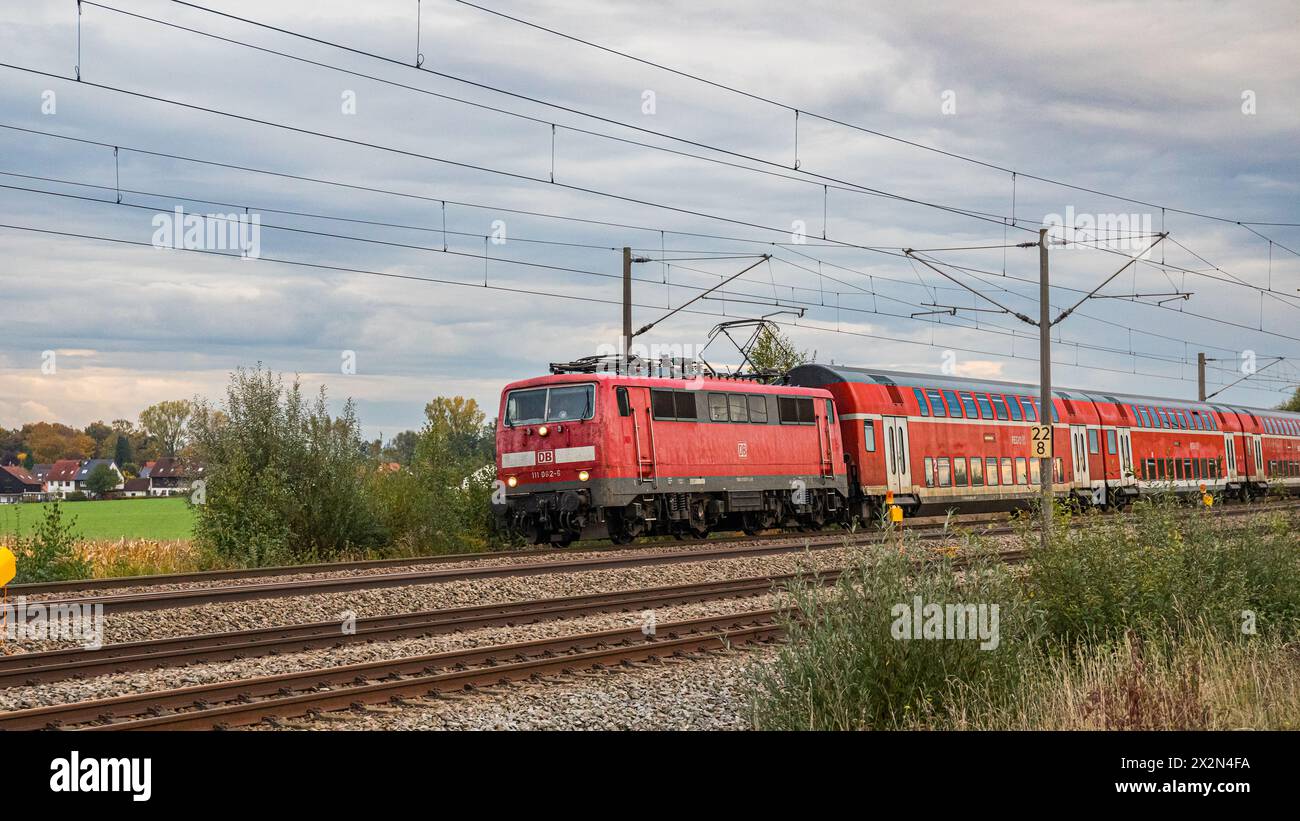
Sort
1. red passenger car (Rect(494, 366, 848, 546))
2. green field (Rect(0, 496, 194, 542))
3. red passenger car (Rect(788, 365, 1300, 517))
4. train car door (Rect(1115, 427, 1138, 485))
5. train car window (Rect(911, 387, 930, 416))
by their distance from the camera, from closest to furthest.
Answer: red passenger car (Rect(494, 366, 848, 546)), red passenger car (Rect(788, 365, 1300, 517)), train car window (Rect(911, 387, 930, 416)), green field (Rect(0, 496, 194, 542)), train car door (Rect(1115, 427, 1138, 485))

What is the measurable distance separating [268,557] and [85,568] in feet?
11.1

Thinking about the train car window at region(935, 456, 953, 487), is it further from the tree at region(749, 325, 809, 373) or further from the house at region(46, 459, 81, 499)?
the house at region(46, 459, 81, 499)

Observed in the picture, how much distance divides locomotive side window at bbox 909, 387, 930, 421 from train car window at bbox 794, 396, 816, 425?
4732mm

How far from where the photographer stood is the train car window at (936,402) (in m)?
34.0

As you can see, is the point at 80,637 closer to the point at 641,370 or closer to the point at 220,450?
the point at 220,450

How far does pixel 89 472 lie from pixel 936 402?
3257 inches

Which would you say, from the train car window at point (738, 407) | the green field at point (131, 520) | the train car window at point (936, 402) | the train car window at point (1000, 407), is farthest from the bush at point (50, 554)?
the train car window at point (1000, 407)

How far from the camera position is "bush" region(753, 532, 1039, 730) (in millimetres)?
9000

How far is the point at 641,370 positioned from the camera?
25.6m

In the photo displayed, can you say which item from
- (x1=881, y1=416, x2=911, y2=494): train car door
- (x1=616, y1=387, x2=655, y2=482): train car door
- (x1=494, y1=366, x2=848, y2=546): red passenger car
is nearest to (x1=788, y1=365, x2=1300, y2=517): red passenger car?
(x1=881, y1=416, x2=911, y2=494): train car door

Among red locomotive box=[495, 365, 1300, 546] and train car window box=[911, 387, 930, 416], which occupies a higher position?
train car window box=[911, 387, 930, 416]

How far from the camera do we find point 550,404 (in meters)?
25.3
